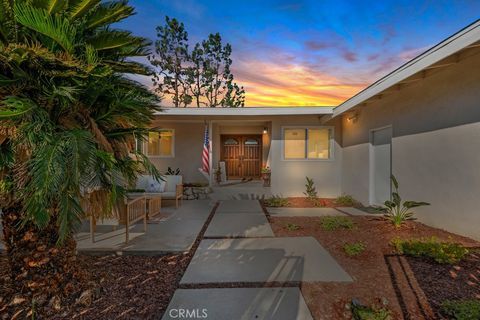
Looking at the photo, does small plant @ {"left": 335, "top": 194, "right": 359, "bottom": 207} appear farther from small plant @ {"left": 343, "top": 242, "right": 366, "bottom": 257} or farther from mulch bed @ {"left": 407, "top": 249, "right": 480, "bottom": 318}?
mulch bed @ {"left": 407, "top": 249, "right": 480, "bottom": 318}

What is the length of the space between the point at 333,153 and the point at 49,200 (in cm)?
955

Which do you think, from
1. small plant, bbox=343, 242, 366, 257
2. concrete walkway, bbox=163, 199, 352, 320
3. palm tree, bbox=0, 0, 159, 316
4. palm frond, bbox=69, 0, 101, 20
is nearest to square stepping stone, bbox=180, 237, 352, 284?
concrete walkway, bbox=163, 199, 352, 320

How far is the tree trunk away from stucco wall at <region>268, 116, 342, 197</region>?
8029 millimetres

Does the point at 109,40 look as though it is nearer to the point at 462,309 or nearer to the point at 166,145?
the point at 462,309

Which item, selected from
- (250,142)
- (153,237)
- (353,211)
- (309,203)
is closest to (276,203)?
(309,203)

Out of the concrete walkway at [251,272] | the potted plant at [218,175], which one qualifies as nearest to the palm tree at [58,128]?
the concrete walkway at [251,272]

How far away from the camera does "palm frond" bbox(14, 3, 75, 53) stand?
7.28 ft

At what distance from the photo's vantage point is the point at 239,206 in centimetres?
854

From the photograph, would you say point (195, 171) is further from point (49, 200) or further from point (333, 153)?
point (49, 200)

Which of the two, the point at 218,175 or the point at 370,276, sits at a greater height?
the point at 218,175

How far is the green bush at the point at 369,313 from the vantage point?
2440mm

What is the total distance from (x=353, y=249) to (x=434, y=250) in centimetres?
112

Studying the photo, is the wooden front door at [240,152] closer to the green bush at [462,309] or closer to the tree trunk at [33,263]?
the tree trunk at [33,263]

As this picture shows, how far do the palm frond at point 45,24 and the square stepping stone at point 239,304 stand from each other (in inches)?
109
